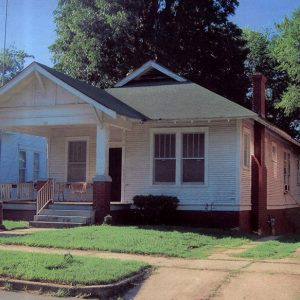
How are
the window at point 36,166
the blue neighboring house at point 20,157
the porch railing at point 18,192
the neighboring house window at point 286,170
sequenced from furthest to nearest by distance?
the window at point 36,166 < the blue neighboring house at point 20,157 < the neighboring house window at point 286,170 < the porch railing at point 18,192

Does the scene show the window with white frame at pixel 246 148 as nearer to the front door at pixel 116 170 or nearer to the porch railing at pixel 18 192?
the front door at pixel 116 170

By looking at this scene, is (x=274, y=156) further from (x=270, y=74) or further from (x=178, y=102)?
(x=270, y=74)

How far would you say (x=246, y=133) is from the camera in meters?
18.8

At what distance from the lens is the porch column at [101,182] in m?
16.9

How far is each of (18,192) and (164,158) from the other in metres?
7.05

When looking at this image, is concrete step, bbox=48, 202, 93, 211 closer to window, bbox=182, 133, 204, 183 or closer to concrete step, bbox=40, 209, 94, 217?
concrete step, bbox=40, 209, 94, 217

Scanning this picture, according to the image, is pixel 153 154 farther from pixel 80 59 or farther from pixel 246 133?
pixel 80 59

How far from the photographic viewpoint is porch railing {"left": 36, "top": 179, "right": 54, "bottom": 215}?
18.0m

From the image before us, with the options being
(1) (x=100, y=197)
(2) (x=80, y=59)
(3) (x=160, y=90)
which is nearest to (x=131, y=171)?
(1) (x=100, y=197)

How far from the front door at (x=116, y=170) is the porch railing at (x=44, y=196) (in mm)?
2758

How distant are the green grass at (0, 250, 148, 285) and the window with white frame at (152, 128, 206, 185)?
8.95 metres

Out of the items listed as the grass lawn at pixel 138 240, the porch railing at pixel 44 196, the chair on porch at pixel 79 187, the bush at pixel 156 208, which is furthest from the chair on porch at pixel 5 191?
the grass lawn at pixel 138 240

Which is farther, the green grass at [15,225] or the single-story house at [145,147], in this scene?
the single-story house at [145,147]

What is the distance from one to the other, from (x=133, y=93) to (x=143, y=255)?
11302 millimetres
